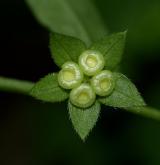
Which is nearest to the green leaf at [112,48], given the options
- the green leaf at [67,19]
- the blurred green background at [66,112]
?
the green leaf at [67,19]

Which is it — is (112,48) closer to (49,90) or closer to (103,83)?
(103,83)

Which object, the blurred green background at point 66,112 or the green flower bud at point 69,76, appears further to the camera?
the blurred green background at point 66,112

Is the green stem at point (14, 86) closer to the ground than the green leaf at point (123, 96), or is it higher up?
higher up

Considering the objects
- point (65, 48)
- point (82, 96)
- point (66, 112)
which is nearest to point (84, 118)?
point (82, 96)

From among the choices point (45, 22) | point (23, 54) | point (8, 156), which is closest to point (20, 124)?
point (8, 156)

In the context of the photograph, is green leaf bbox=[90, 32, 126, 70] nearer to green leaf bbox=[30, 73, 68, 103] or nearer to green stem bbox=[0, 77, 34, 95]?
green leaf bbox=[30, 73, 68, 103]

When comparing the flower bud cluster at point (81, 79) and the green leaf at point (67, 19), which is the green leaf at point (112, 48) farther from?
the green leaf at point (67, 19)

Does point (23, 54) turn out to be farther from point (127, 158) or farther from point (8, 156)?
point (127, 158)
